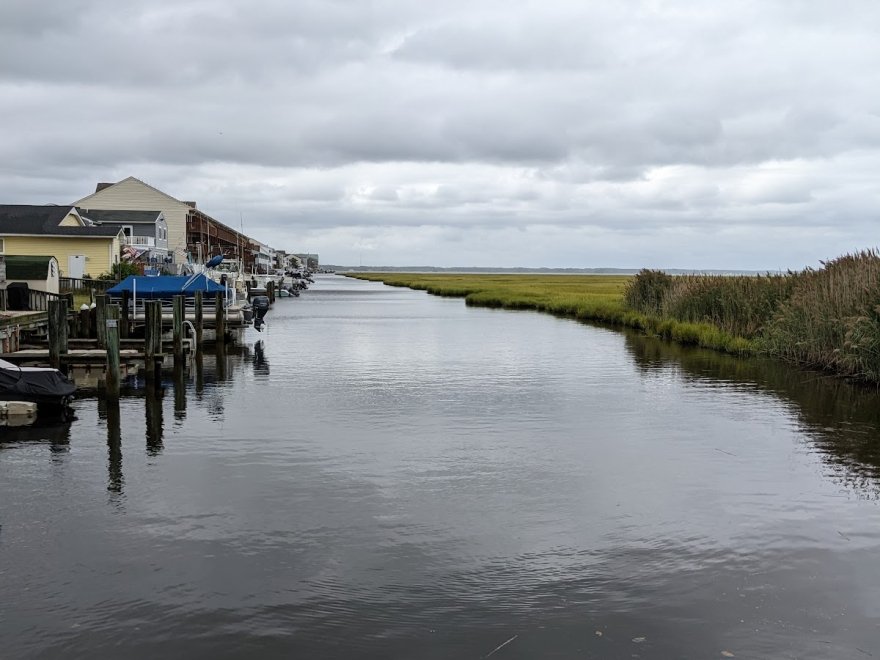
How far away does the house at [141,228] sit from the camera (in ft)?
259

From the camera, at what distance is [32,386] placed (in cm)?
2069

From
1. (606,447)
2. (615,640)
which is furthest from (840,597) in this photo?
(606,447)

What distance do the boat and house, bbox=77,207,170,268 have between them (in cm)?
5806

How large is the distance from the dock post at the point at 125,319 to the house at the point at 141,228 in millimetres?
39900

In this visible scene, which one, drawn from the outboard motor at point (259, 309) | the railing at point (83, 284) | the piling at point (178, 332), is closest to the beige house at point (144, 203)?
the railing at point (83, 284)

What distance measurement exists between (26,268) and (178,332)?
16.4 metres

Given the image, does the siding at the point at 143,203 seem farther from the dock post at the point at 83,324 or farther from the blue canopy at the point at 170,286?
the dock post at the point at 83,324

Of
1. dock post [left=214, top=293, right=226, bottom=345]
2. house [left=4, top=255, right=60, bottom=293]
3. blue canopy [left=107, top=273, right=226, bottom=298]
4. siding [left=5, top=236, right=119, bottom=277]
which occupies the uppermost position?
siding [left=5, top=236, right=119, bottom=277]

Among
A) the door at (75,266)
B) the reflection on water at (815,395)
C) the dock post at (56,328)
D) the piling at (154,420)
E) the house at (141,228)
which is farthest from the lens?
the house at (141,228)

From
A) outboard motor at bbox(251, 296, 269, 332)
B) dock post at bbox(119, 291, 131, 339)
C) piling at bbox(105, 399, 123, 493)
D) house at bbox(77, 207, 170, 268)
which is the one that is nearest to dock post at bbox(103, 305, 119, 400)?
piling at bbox(105, 399, 123, 493)

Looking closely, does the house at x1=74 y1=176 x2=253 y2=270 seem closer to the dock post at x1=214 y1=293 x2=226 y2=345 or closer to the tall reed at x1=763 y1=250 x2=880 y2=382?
the dock post at x1=214 y1=293 x2=226 y2=345

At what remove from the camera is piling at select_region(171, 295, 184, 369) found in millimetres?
30703

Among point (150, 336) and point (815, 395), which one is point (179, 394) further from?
point (815, 395)

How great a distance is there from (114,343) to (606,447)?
43.5 feet
